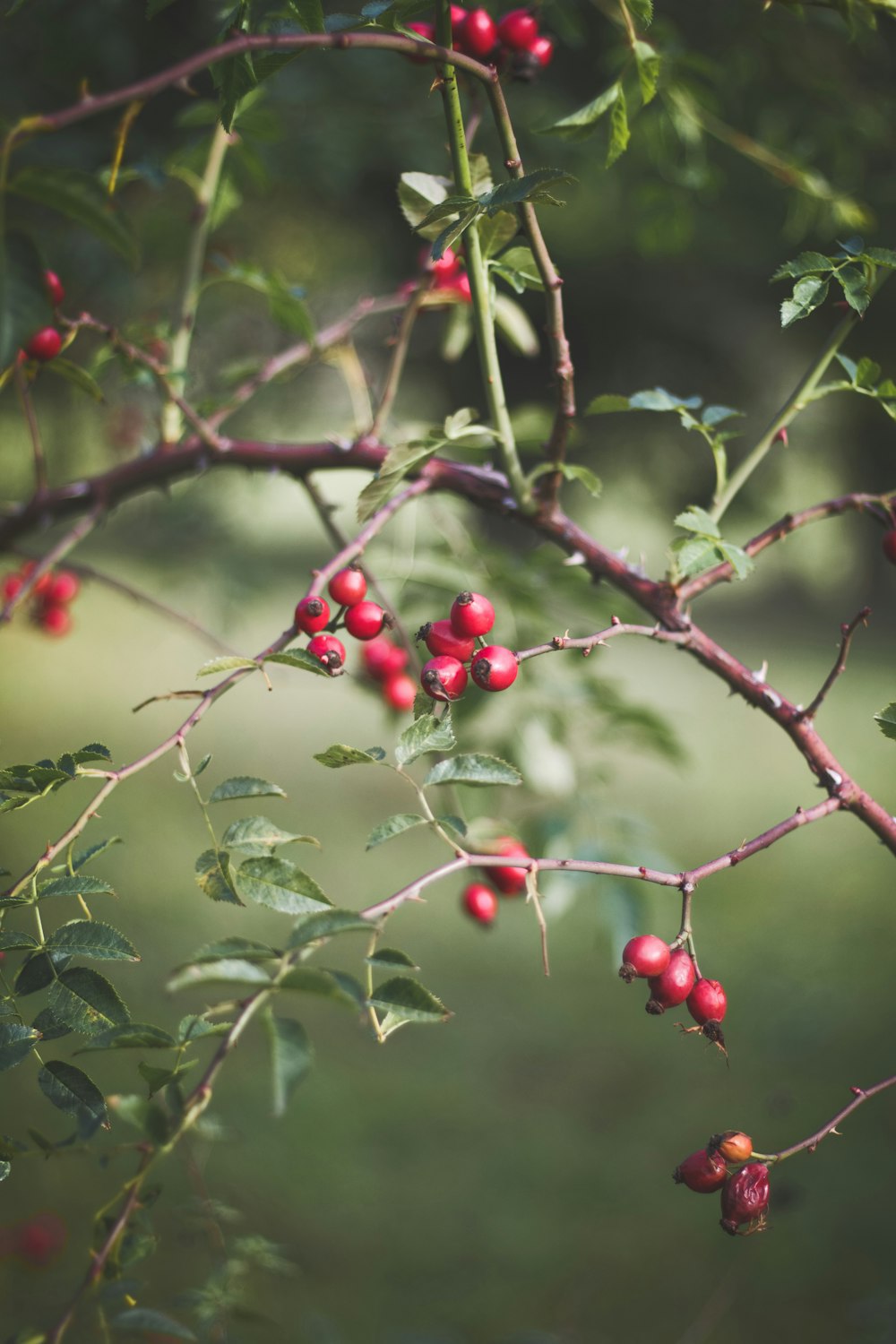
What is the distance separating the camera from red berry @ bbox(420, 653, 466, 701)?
0.83 meters

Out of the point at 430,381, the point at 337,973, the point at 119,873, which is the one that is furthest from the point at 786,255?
the point at 337,973

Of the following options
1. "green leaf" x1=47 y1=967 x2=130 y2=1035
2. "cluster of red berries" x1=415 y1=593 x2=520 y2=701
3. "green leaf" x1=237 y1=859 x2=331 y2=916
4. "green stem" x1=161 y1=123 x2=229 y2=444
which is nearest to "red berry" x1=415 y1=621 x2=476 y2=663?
"cluster of red berries" x1=415 y1=593 x2=520 y2=701

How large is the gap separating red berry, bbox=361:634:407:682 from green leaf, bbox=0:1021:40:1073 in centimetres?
95

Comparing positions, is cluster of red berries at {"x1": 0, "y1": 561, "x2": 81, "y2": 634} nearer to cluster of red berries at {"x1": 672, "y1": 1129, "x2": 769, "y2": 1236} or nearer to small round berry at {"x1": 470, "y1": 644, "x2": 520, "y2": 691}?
small round berry at {"x1": 470, "y1": 644, "x2": 520, "y2": 691}

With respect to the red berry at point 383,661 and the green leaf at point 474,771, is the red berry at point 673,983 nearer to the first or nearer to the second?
the green leaf at point 474,771

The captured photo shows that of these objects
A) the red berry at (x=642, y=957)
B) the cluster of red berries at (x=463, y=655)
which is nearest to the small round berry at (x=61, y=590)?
the cluster of red berries at (x=463, y=655)

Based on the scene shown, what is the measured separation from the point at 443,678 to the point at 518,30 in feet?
2.30

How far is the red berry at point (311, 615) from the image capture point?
0.91 metres

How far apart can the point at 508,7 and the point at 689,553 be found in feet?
3.79

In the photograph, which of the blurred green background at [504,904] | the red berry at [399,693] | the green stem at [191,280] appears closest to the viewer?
the green stem at [191,280]

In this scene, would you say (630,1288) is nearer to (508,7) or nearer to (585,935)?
(585,935)

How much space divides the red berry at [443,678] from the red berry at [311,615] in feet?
0.42

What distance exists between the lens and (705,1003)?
0.80 metres

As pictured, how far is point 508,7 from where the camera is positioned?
162cm
